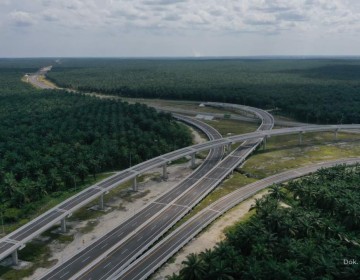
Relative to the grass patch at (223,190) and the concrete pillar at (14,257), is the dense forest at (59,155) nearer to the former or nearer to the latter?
the concrete pillar at (14,257)

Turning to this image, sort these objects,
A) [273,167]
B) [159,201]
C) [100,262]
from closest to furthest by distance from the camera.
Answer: [100,262] → [159,201] → [273,167]

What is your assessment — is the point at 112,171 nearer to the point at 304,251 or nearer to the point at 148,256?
the point at 148,256

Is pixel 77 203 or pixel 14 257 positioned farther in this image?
pixel 77 203

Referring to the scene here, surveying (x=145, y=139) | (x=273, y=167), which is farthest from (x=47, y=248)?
(x=273, y=167)

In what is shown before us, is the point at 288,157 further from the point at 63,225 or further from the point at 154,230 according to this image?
the point at 63,225

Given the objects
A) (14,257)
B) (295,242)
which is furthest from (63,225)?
(295,242)

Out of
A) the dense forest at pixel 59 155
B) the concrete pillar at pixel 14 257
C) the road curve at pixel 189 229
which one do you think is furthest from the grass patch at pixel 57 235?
the road curve at pixel 189 229

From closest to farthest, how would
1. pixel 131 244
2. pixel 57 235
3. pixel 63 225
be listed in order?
pixel 131 244 < pixel 57 235 < pixel 63 225
